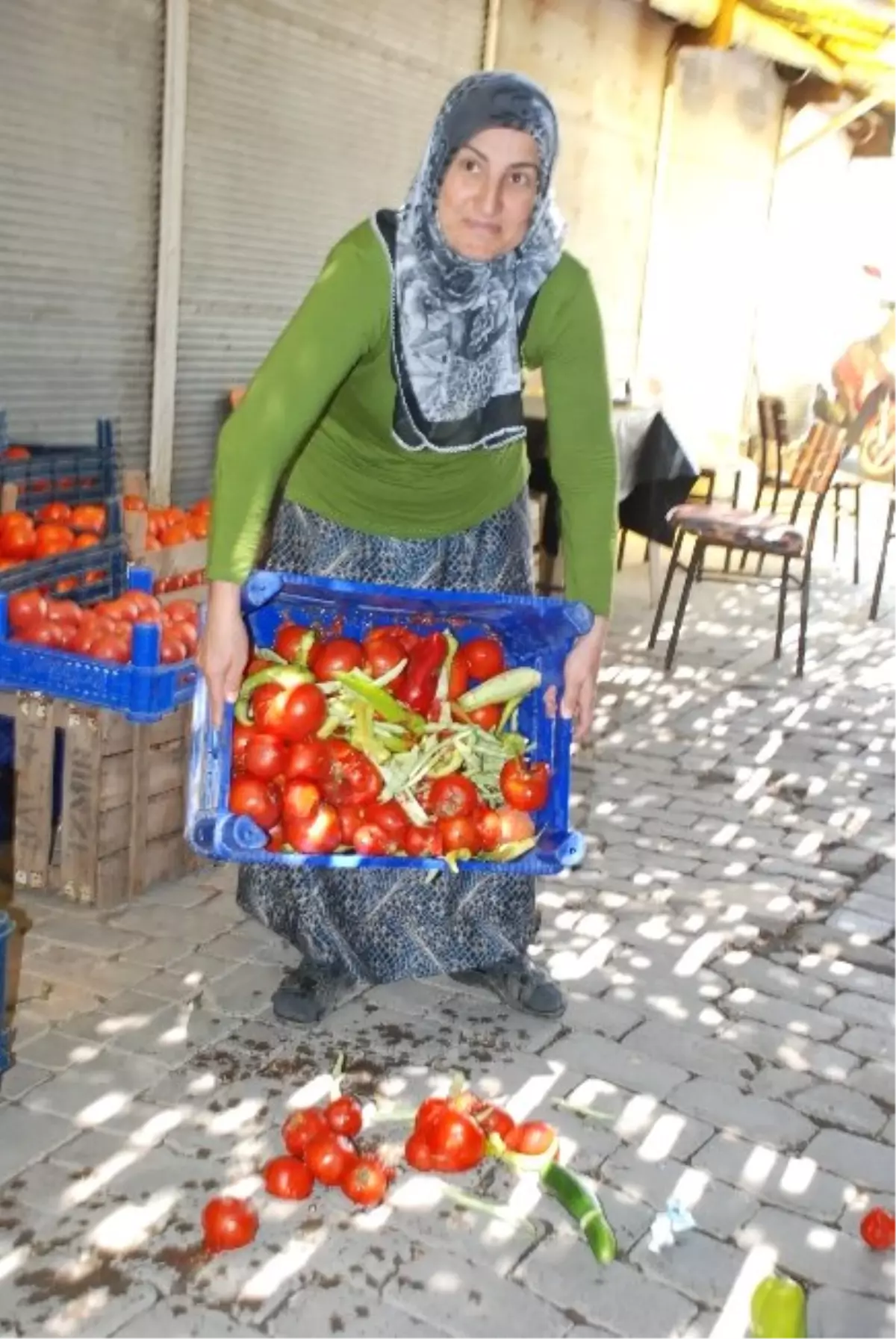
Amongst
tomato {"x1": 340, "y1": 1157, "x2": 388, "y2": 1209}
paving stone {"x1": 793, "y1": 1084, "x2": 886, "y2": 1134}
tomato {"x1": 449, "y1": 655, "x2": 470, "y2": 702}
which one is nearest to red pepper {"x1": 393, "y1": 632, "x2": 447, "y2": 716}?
tomato {"x1": 449, "y1": 655, "x2": 470, "y2": 702}

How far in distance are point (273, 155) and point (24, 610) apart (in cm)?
426

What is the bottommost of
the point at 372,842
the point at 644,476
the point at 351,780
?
the point at 372,842

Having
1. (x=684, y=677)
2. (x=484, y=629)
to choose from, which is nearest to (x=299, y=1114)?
(x=484, y=629)

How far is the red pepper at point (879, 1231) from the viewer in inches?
106

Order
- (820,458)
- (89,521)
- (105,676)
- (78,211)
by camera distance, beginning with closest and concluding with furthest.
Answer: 1. (105,676)
2. (89,521)
3. (78,211)
4. (820,458)

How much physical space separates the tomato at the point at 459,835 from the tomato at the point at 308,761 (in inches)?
11.3

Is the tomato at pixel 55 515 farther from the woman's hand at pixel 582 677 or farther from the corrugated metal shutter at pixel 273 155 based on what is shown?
the woman's hand at pixel 582 677

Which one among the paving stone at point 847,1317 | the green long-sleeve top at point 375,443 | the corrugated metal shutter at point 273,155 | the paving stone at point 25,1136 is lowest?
the paving stone at point 847,1317

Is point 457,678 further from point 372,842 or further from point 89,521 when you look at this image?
point 89,521

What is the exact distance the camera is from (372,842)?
2955mm

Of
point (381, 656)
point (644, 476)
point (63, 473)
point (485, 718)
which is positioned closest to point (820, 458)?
point (644, 476)

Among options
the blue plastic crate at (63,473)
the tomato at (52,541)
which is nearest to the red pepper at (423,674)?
the tomato at (52,541)

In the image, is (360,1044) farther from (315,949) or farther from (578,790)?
(578,790)

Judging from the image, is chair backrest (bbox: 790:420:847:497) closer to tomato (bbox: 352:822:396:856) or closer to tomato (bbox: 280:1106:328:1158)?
tomato (bbox: 352:822:396:856)
